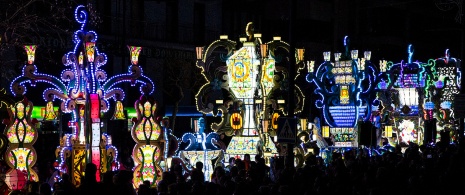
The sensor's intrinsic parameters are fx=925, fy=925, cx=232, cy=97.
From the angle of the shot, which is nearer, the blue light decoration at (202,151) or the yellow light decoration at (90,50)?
the yellow light decoration at (90,50)

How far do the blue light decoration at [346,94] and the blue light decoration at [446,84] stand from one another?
9.77 m

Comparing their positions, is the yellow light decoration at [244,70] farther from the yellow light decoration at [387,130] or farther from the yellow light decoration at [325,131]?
the yellow light decoration at [387,130]

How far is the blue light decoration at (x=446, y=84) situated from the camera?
123 feet

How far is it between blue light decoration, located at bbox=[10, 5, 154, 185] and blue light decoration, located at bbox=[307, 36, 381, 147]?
10754 mm

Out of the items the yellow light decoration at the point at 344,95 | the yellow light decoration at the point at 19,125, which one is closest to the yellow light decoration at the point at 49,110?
the yellow light decoration at the point at 19,125

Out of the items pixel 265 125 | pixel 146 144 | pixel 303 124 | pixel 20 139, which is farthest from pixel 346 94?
pixel 20 139

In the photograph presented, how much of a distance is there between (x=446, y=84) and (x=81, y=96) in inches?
891

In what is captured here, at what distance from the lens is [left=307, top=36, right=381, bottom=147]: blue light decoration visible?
2806 centimetres

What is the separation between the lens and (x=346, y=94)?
28.1m

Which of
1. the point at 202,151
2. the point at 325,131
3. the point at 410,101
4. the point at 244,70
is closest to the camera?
the point at 202,151

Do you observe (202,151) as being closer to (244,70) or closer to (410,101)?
(244,70)

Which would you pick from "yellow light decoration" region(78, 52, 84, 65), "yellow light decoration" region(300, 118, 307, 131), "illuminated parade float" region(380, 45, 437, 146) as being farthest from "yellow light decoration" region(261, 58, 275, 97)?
"illuminated parade float" region(380, 45, 437, 146)

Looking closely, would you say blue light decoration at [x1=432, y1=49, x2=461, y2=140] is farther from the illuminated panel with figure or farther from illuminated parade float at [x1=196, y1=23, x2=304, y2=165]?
the illuminated panel with figure

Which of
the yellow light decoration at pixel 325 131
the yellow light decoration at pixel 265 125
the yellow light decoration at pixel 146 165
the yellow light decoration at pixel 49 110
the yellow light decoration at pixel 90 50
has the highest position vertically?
the yellow light decoration at pixel 90 50
